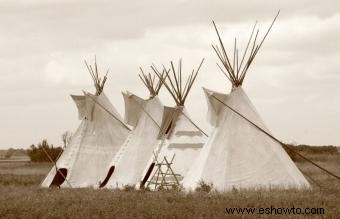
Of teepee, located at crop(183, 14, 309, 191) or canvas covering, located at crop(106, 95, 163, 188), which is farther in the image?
canvas covering, located at crop(106, 95, 163, 188)

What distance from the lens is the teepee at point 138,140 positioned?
18750mm

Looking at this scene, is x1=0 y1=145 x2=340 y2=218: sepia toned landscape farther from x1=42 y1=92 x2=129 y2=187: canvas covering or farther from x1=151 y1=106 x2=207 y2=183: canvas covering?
x1=42 y1=92 x2=129 y2=187: canvas covering

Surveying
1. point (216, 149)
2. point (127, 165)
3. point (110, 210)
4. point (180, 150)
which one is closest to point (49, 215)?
point (110, 210)

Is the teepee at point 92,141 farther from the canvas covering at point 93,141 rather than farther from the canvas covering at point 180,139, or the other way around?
the canvas covering at point 180,139

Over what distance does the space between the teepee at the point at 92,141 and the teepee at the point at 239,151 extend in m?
6.59

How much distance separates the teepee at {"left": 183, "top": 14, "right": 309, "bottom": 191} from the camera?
14.0m

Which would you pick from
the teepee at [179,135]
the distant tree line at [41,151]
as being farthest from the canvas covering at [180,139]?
the distant tree line at [41,151]

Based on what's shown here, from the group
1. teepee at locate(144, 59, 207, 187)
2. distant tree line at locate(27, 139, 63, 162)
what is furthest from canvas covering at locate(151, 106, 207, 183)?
distant tree line at locate(27, 139, 63, 162)

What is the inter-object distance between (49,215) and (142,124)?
952 centimetres

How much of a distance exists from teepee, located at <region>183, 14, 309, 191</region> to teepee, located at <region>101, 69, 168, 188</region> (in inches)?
155

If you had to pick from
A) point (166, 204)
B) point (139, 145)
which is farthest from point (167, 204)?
point (139, 145)

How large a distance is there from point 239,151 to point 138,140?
556cm

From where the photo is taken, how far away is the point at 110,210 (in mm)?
10422

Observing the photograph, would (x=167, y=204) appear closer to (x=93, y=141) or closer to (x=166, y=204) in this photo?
(x=166, y=204)
